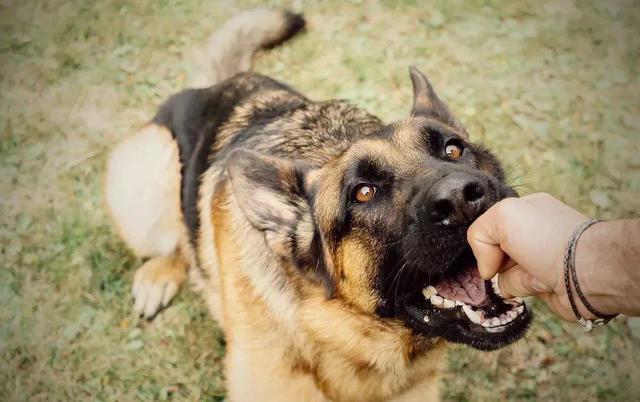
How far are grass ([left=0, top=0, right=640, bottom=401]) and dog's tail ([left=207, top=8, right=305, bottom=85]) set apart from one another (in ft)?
1.96

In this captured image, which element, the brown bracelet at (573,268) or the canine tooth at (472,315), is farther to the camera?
the canine tooth at (472,315)

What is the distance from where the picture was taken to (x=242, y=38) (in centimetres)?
509

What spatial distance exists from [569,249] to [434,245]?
60 cm

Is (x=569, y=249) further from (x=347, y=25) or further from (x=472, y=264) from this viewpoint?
(x=347, y=25)

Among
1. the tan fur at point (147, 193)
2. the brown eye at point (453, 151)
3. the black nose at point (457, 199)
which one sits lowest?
the tan fur at point (147, 193)

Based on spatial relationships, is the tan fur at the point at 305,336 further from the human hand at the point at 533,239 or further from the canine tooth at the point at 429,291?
the human hand at the point at 533,239

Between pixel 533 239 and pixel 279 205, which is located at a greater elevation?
pixel 533 239

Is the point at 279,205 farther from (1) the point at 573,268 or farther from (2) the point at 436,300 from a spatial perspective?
(1) the point at 573,268

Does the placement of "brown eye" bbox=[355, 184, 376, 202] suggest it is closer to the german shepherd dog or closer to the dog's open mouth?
the german shepherd dog

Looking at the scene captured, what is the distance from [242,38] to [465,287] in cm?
363

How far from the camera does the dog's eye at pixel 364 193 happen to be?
8.15ft

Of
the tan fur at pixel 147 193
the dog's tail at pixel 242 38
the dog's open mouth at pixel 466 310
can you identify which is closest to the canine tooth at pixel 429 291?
the dog's open mouth at pixel 466 310

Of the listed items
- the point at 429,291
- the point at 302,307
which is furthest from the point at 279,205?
the point at 429,291

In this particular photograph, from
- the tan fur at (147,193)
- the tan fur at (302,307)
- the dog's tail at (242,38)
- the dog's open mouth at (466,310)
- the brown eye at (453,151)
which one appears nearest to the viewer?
the dog's open mouth at (466,310)
